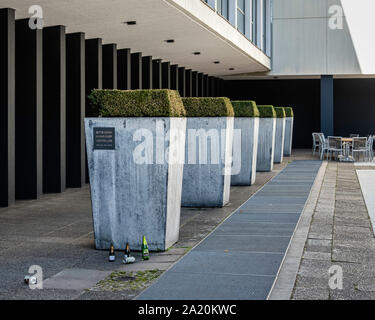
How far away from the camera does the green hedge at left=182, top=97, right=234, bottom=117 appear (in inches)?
361

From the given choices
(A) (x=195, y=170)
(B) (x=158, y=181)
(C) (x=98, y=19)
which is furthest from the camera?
(C) (x=98, y=19)

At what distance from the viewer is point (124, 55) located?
1612 centimetres

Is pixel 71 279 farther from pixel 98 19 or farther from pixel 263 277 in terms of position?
pixel 98 19

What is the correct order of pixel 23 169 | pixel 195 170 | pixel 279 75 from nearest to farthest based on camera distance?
1. pixel 195 170
2. pixel 23 169
3. pixel 279 75

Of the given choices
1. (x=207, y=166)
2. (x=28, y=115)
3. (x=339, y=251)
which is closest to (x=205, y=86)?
(x=28, y=115)

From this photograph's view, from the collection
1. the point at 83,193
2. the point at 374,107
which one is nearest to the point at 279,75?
the point at 374,107

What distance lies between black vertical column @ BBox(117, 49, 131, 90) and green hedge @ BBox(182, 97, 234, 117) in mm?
6814

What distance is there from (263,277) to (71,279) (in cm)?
160

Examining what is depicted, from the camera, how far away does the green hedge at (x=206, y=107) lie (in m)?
9.16

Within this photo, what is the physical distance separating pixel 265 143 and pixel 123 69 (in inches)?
168

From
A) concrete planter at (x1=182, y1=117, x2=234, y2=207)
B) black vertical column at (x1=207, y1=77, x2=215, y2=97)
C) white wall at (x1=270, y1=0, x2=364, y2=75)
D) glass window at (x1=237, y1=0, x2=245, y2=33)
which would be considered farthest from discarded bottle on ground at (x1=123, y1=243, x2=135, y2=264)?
black vertical column at (x1=207, y1=77, x2=215, y2=97)

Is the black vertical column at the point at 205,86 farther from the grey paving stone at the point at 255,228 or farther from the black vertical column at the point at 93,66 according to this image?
the grey paving stone at the point at 255,228

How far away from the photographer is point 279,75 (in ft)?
83.6
